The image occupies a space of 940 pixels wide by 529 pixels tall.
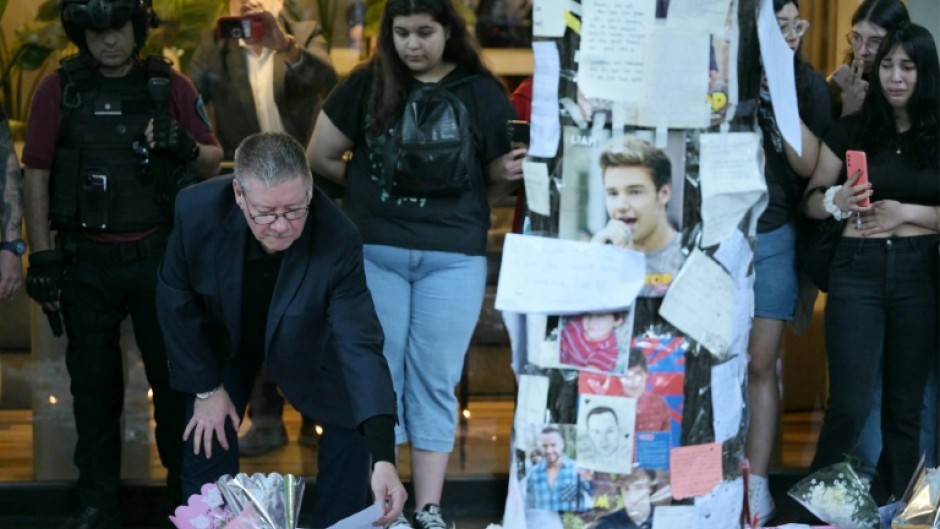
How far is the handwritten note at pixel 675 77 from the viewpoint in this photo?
9.23ft

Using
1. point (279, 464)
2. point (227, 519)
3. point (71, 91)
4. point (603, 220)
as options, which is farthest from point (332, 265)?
point (279, 464)

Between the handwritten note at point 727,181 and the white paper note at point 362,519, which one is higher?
the handwritten note at point 727,181

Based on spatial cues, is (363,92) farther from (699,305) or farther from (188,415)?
(699,305)

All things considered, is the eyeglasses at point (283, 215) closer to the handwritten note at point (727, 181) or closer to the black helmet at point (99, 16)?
the handwritten note at point (727, 181)

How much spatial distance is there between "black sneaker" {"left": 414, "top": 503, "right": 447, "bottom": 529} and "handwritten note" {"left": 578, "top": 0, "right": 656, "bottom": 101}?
187cm

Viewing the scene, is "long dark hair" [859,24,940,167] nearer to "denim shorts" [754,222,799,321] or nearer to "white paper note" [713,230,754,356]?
"denim shorts" [754,222,799,321]

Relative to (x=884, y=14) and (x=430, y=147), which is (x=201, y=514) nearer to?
(x=430, y=147)

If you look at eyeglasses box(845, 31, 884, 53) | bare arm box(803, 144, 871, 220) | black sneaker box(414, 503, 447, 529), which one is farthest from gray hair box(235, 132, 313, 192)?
eyeglasses box(845, 31, 884, 53)

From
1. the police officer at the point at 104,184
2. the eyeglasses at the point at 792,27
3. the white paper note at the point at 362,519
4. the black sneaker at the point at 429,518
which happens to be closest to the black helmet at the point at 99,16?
the police officer at the point at 104,184

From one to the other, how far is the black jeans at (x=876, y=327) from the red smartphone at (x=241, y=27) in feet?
6.74

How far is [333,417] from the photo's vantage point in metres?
3.92

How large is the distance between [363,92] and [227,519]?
5.50 ft

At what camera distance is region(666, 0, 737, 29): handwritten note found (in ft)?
9.19

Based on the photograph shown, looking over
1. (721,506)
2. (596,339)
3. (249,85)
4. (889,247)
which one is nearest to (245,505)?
(596,339)
